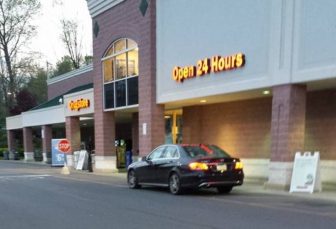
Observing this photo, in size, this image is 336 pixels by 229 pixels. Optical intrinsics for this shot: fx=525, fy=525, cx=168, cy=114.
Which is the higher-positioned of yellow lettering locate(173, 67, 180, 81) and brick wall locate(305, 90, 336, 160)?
yellow lettering locate(173, 67, 180, 81)

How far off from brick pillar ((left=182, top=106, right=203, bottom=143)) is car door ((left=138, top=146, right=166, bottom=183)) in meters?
7.88

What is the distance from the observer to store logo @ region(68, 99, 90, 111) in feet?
101

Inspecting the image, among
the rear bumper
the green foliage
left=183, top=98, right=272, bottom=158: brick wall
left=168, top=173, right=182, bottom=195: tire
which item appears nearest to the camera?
the rear bumper

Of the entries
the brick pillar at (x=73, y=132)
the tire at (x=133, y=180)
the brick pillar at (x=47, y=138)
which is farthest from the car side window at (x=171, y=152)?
the brick pillar at (x=47, y=138)

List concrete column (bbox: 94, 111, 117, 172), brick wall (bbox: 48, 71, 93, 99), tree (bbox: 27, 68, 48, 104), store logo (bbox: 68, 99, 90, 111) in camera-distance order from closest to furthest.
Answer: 1. concrete column (bbox: 94, 111, 117, 172)
2. store logo (bbox: 68, 99, 90, 111)
3. brick wall (bbox: 48, 71, 93, 99)
4. tree (bbox: 27, 68, 48, 104)

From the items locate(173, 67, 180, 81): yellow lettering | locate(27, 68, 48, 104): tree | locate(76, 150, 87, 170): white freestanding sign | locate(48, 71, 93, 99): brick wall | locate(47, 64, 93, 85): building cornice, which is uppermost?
locate(27, 68, 48, 104): tree

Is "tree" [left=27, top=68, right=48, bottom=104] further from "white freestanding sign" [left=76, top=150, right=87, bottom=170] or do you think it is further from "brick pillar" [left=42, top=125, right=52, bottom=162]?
"white freestanding sign" [left=76, top=150, right=87, bottom=170]

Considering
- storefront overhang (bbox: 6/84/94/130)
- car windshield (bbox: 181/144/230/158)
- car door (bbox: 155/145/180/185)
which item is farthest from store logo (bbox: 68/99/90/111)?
car windshield (bbox: 181/144/230/158)

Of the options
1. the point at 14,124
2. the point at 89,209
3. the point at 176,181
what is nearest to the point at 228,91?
the point at 176,181

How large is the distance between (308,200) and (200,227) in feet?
16.7

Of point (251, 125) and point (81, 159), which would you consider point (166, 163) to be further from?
point (81, 159)

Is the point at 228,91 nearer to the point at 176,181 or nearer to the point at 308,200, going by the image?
the point at 176,181

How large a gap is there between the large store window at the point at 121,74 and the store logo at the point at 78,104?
266cm

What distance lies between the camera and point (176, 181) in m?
15.2
